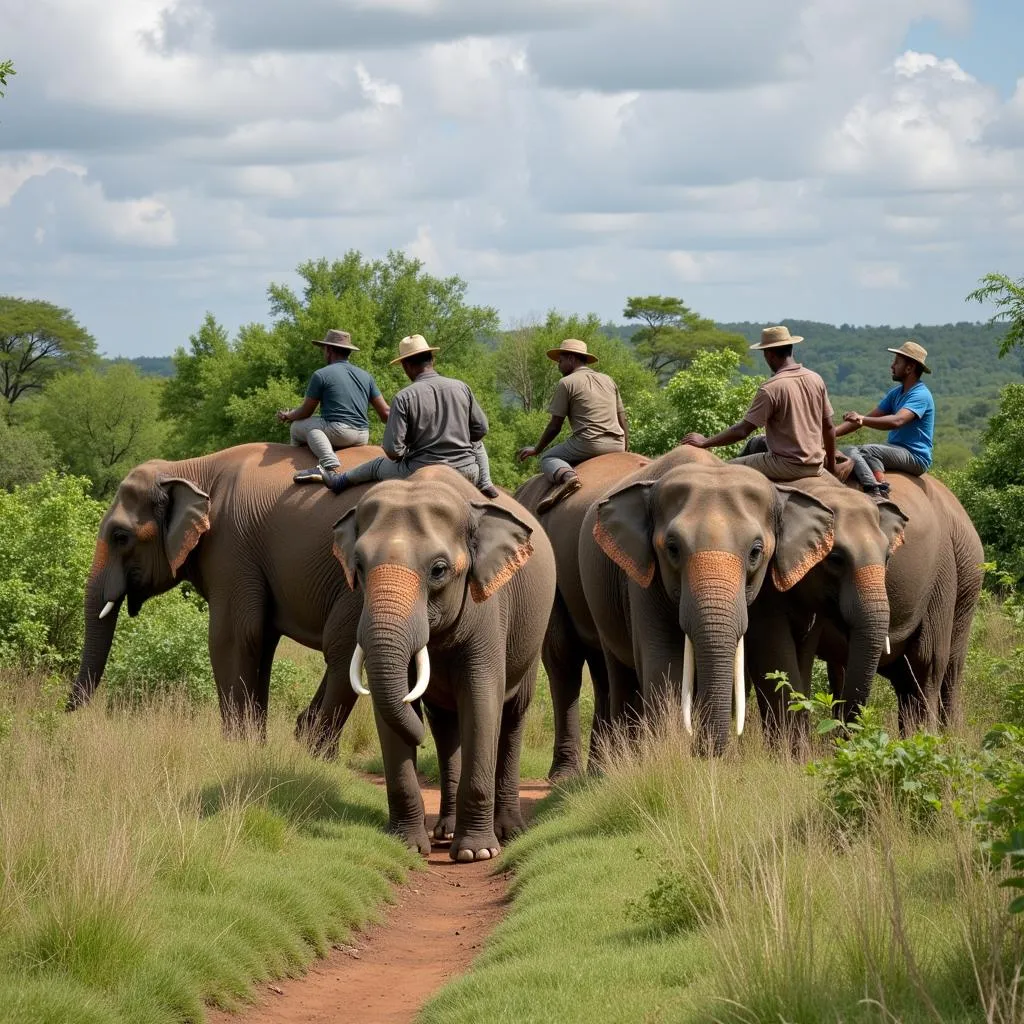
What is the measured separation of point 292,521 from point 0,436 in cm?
4991

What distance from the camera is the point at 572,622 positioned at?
57.0 ft

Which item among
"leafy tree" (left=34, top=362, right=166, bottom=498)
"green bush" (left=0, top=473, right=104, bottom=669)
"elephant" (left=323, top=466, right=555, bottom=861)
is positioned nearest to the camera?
"elephant" (left=323, top=466, right=555, bottom=861)

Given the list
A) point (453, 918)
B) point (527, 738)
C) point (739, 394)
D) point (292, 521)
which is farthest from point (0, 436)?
point (453, 918)

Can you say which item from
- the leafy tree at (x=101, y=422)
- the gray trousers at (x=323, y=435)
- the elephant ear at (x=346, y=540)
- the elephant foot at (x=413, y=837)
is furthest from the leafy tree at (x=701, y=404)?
the leafy tree at (x=101, y=422)

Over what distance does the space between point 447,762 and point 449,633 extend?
76.5 inches

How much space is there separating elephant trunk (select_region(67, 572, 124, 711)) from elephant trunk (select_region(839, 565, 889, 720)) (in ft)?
21.3

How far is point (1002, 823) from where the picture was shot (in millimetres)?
7242

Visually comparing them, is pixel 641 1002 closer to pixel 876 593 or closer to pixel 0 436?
pixel 876 593

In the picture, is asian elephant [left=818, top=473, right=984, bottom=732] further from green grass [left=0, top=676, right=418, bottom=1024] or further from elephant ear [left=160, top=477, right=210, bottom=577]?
elephant ear [left=160, top=477, right=210, bottom=577]

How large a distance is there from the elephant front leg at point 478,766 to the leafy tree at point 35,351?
87172 millimetres

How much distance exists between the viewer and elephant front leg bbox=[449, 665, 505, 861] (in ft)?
42.4

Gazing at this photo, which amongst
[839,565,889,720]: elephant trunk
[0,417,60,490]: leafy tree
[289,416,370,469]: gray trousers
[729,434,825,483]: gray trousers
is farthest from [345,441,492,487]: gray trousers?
[0,417,60,490]: leafy tree

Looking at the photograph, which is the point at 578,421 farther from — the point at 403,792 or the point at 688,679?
the point at 403,792

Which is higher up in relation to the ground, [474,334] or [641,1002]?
[474,334]
